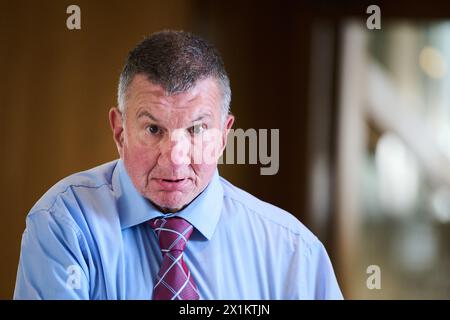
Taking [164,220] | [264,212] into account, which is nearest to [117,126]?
[164,220]

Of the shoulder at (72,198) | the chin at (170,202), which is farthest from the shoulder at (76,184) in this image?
the chin at (170,202)

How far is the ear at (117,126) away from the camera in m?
1.20

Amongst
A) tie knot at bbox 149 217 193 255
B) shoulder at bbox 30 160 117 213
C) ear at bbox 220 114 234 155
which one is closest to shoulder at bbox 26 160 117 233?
shoulder at bbox 30 160 117 213

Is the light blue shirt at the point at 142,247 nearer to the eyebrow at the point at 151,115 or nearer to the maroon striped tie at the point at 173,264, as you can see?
the maroon striped tie at the point at 173,264

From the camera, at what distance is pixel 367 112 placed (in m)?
1.61

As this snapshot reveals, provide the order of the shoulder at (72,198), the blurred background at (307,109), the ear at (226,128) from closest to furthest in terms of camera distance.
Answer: the shoulder at (72,198), the ear at (226,128), the blurred background at (307,109)

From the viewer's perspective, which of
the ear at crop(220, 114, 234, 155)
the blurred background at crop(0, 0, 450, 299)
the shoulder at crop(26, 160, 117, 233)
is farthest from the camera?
the blurred background at crop(0, 0, 450, 299)

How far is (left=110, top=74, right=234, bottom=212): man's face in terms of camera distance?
3.72ft

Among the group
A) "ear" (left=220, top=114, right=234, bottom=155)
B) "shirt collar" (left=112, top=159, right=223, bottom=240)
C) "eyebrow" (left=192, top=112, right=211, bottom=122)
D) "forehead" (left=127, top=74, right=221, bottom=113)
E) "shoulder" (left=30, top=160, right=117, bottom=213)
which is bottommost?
"shirt collar" (left=112, top=159, right=223, bottom=240)

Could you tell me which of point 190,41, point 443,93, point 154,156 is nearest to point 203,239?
point 154,156

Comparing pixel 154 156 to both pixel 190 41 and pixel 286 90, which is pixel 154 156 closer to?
pixel 190 41

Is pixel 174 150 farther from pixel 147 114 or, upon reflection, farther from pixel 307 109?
pixel 307 109

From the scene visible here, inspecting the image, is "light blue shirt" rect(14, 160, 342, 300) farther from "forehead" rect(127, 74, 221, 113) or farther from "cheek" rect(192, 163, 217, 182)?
"forehead" rect(127, 74, 221, 113)

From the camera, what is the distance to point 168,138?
45.2 inches
